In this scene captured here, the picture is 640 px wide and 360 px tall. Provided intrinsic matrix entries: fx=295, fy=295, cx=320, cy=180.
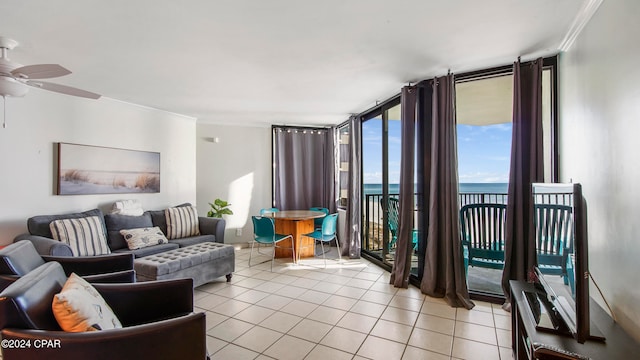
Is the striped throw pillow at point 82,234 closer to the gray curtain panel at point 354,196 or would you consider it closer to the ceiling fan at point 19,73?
the ceiling fan at point 19,73

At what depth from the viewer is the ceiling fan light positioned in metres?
2.13

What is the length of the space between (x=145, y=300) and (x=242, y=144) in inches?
169

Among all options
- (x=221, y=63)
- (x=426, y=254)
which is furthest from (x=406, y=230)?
(x=221, y=63)

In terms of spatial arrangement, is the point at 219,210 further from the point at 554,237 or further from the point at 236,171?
the point at 554,237

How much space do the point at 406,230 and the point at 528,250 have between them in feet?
3.95

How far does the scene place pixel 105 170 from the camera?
4.03 m

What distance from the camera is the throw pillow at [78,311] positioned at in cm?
133

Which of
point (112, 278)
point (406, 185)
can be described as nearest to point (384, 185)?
point (406, 185)

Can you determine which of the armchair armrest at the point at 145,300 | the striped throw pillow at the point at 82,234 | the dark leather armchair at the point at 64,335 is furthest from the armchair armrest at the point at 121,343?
the striped throw pillow at the point at 82,234

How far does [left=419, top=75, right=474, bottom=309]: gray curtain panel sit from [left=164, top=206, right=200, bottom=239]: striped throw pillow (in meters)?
3.35

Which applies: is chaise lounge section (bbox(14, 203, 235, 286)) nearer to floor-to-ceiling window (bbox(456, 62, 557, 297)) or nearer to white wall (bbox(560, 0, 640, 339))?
floor-to-ceiling window (bbox(456, 62, 557, 297))

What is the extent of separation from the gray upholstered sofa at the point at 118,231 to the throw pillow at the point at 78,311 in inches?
72.6

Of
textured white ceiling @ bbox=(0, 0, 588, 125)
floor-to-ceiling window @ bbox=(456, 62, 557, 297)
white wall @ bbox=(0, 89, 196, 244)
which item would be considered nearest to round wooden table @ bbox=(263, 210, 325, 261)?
white wall @ bbox=(0, 89, 196, 244)

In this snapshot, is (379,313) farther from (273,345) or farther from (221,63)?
(221,63)
